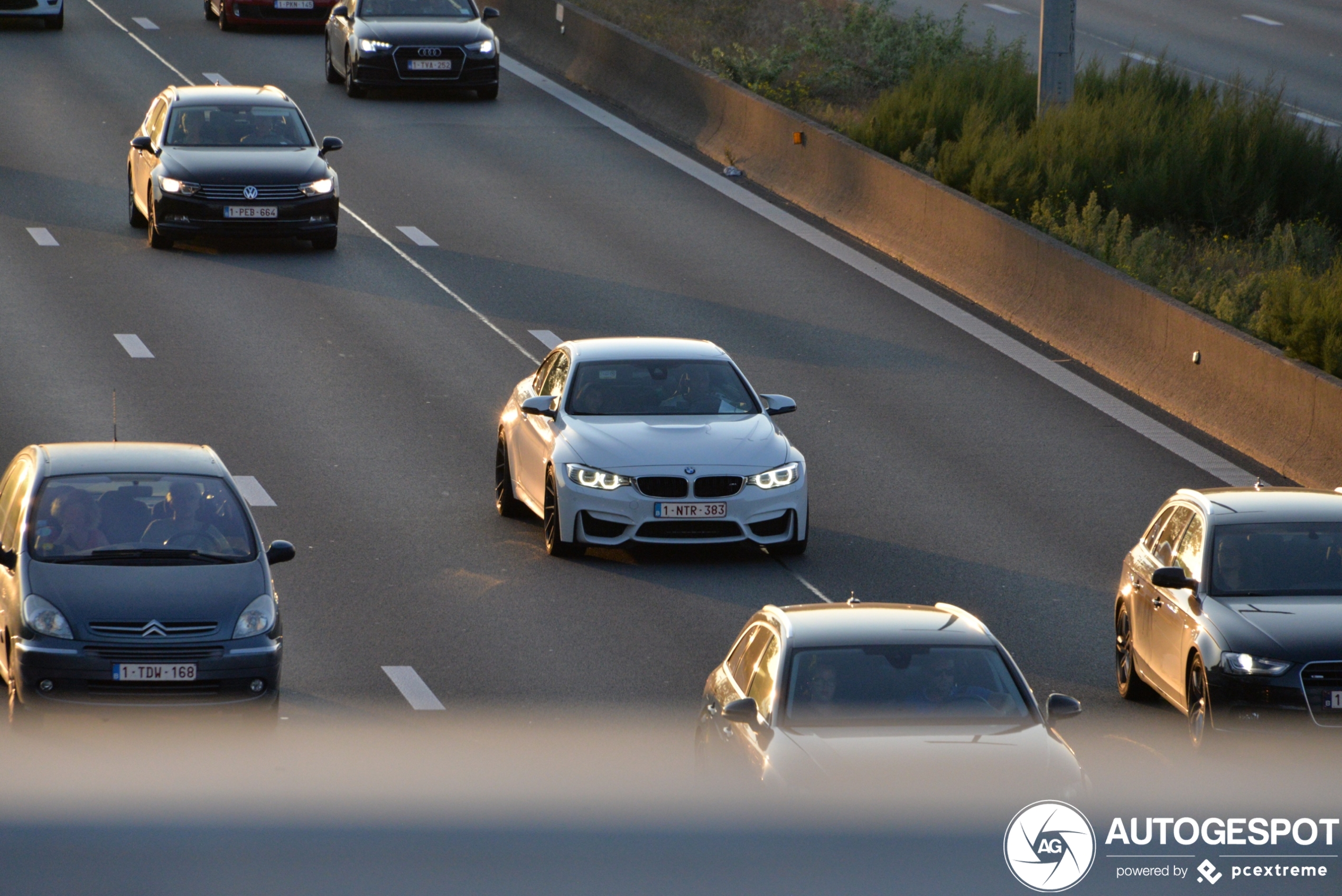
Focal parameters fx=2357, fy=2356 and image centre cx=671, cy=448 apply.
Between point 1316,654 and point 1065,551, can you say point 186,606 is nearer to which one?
point 1316,654

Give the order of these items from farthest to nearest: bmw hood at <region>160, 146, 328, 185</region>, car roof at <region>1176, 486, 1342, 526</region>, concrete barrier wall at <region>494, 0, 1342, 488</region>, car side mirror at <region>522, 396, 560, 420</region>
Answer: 1. bmw hood at <region>160, 146, 328, 185</region>
2. concrete barrier wall at <region>494, 0, 1342, 488</region>
3. car side mirror at <region>522, 396, 560, 420</region>
4. car roof at <region>1176, 486, 1342, 526</region>

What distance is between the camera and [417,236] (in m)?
29.4

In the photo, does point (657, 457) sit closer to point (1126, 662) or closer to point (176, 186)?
point (1126, 662)

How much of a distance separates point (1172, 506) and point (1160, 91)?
19184mm

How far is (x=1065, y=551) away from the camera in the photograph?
57.8 ft

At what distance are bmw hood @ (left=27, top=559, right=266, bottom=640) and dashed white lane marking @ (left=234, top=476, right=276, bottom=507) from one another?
517 cm

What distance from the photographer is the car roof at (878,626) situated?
11.0 meters

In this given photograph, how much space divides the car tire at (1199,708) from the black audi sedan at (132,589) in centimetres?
498

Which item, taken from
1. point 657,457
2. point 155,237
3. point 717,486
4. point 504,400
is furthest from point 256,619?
point 155,237

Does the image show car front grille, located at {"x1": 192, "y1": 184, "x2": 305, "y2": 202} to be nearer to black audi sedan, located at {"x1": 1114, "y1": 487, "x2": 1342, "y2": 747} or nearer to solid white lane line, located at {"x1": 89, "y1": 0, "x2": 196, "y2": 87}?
solid white lane line, located at {"x1": 89, "y1": 0, "x2": 196, "y2": 87}

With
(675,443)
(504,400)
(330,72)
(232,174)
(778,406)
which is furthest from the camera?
(330,72)

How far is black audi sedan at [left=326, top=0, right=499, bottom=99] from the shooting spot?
123ft

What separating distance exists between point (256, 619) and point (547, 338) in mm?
11819

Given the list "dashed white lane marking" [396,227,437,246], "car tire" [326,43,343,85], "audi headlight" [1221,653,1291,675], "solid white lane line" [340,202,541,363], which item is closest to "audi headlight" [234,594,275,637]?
"audi headlight" [1221,653,1291,675]
